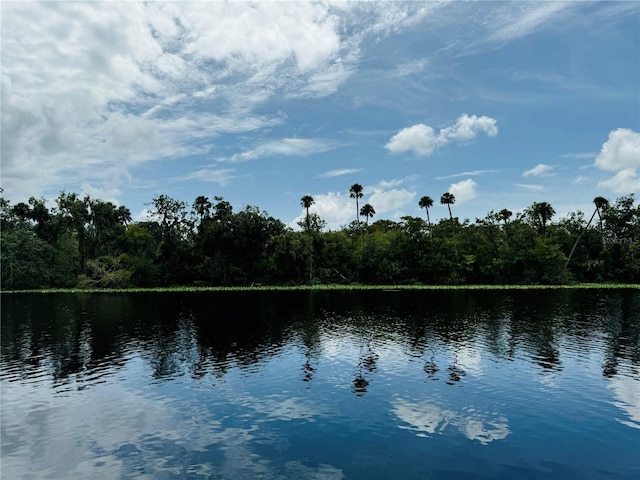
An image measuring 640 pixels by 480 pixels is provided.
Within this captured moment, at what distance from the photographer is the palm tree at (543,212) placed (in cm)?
13450

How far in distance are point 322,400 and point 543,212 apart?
129 meters

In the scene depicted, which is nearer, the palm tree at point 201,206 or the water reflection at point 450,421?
the water reflection at point 450,421

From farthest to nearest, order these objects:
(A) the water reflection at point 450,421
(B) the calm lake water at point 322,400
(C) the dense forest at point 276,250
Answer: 1. (C) the dense forest at point 276,250
2. (A) the water reflection at point 450,421
3. (B) the calm lake water at point 322,400

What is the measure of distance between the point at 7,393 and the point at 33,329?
27.5 m

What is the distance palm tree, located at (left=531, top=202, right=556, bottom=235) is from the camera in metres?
134

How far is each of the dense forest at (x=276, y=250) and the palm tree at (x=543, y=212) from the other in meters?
0.32

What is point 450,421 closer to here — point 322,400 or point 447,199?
point 322,400

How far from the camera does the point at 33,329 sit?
175 ft

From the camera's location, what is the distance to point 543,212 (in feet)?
444

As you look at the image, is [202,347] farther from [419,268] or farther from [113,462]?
[419,268]

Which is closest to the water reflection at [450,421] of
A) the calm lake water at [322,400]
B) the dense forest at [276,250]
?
the calm lake water at [322,400]

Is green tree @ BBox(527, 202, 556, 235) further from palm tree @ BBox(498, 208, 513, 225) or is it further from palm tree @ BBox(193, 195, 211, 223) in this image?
palm tree @ BBox(193, 195, 211, 223)

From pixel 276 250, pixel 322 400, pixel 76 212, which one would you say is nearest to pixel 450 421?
pixel 322 400

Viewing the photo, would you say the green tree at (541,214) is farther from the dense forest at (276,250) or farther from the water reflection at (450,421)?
the water reflection at (450,421)
